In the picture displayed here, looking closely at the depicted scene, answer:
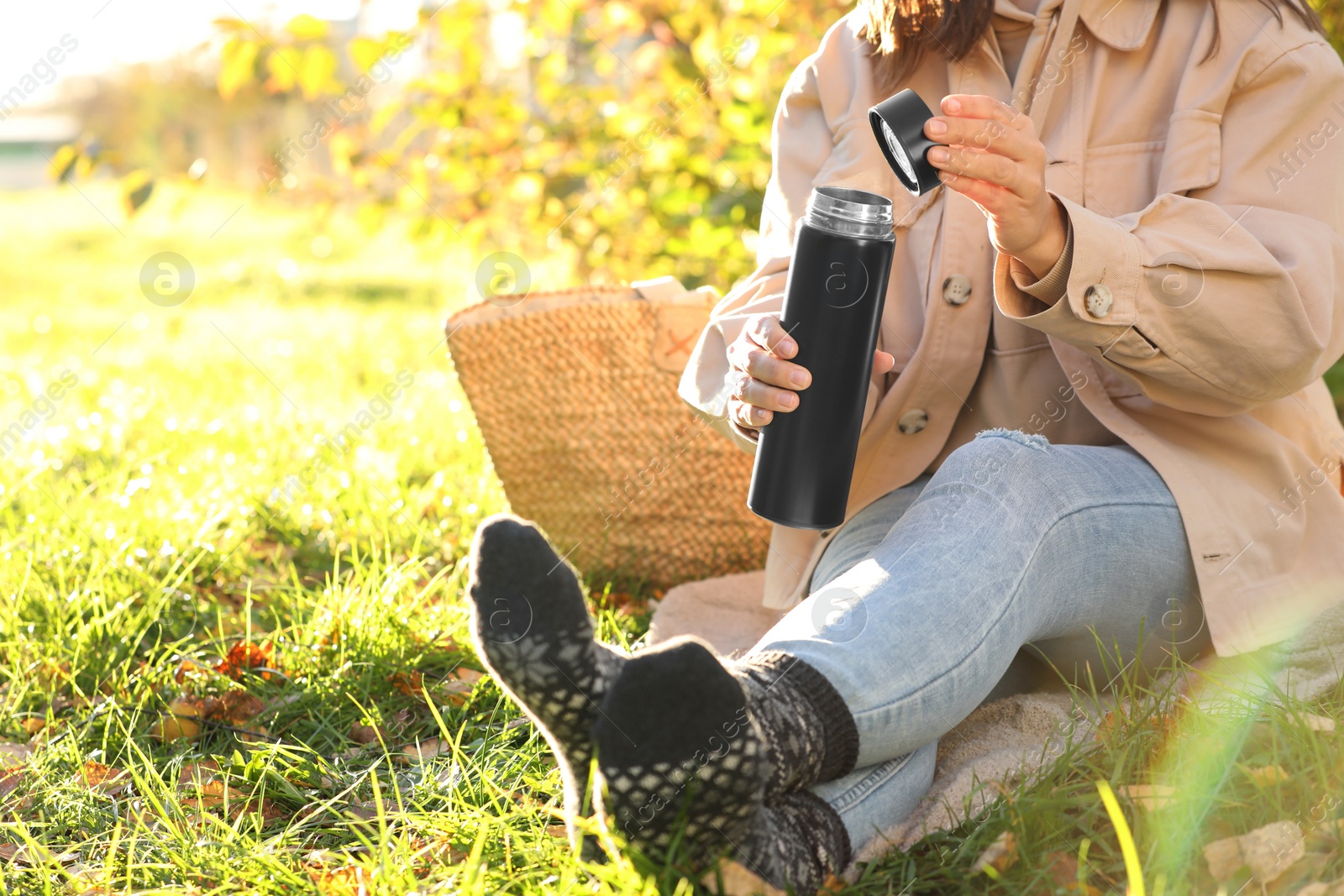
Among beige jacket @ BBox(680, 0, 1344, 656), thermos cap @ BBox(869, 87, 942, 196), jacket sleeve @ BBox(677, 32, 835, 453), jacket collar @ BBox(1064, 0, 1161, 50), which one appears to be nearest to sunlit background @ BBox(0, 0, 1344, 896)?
beige jacket @ BBox(680, 0, 1344, 656)

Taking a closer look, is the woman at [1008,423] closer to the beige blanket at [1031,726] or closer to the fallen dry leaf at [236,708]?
the beige blanket at [1031,726]

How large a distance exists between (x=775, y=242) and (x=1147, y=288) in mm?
618

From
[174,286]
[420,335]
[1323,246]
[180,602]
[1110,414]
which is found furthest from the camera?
[174,286]

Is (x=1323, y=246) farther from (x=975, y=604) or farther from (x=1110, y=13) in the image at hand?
(x=975, y=604)

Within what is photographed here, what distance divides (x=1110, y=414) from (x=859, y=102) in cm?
62

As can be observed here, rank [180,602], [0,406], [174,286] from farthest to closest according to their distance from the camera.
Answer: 1. [174,286]
2. [0,406]
3. [180,602]

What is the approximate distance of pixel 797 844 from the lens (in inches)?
45.2

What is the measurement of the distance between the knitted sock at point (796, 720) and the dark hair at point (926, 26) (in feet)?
3.24

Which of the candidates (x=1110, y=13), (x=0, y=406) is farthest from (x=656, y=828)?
(x=0, y=406)

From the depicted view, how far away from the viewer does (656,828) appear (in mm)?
1055

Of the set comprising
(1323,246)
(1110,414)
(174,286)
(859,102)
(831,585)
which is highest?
(859,102)

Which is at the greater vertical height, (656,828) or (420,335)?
(656,828)

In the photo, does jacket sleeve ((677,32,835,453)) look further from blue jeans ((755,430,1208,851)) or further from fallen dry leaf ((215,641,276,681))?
fallen dry leaf ((215,641,276,681))

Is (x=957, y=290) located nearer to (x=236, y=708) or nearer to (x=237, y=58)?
(x=236, y=708)
